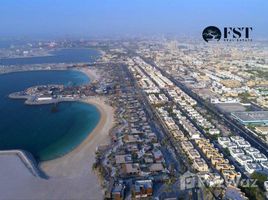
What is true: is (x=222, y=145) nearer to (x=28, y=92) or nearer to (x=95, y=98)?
(x=95, y=98)

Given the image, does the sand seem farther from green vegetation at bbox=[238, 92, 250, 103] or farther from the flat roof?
the flat roof

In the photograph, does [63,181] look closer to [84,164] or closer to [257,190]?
[84,164]

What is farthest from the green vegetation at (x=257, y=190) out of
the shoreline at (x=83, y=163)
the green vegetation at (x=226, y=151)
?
the shoreline at (x=83, y=163)

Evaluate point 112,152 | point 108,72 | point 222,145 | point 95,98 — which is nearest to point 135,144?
point 112,152

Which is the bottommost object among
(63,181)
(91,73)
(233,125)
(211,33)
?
(63,181)

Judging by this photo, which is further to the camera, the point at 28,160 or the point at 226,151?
the point at 226,151

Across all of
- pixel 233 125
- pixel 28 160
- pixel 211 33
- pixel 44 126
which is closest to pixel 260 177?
pixel 233 125

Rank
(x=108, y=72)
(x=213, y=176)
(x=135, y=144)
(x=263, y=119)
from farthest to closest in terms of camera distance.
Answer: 1. (x=108, y=72)
2. (x=263, y=119)
3. (x=135, y=144)
4. (x=213, y=176)

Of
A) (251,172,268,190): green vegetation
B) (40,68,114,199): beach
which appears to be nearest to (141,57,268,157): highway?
(251,172,268,190): green vegetation
